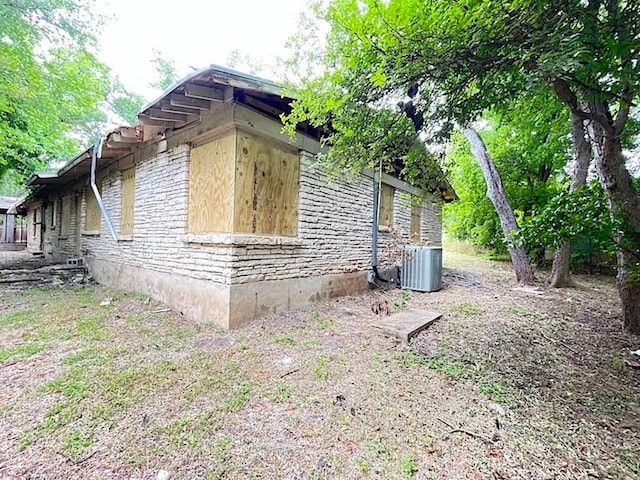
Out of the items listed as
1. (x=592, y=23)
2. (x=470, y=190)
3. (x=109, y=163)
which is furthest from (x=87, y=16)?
(x=470, y=190)

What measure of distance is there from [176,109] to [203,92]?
783 millimetres

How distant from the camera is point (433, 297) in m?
5.93

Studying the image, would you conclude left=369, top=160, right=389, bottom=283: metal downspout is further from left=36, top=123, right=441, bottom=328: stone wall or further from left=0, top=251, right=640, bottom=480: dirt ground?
left=0, top=251, right=640, bottom=480: dirt ground

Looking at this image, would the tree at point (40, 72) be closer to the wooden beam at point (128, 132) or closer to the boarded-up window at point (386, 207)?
the wooden beam at point (128, 132)

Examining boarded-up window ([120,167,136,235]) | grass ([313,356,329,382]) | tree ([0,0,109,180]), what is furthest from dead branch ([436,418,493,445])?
tree ([0,0,109,180])

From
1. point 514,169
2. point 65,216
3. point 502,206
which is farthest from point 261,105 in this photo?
point 514,169

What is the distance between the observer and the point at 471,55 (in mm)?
2184

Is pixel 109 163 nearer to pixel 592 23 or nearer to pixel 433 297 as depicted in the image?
pixel 433 297

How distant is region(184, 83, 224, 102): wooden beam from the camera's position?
359cm

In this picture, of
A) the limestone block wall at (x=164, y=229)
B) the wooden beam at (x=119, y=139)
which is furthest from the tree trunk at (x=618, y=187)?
the wooden beam at (x=119, y=139)

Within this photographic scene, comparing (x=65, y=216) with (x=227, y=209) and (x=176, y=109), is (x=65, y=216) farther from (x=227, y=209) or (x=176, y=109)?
(x=227, y=209)

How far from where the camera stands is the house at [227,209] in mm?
3939

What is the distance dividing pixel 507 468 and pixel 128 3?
1210 cm

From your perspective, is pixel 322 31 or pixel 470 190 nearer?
pixel 322 31
